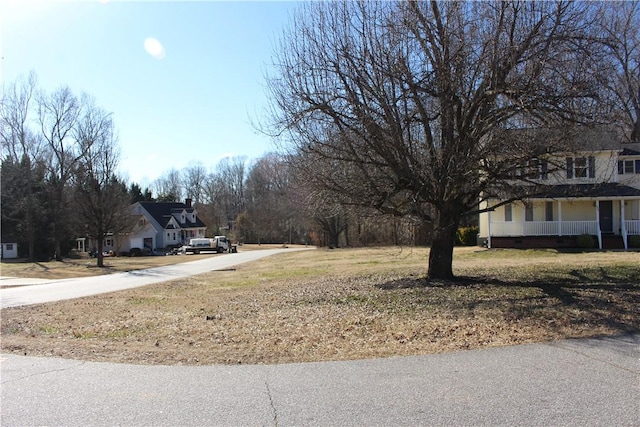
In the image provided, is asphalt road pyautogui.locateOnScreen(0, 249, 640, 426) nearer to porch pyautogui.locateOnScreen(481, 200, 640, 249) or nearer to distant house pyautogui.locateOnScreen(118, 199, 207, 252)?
porch pyautogui.locateOnScreen(481, 200, 640, 249)

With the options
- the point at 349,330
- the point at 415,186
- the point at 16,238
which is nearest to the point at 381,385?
the point at 349,330

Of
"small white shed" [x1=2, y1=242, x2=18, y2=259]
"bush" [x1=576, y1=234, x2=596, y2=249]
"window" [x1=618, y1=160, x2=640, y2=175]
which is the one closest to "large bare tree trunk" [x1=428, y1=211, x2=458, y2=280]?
"bush" [x1=576, y1=234, x2=596, y2=249]

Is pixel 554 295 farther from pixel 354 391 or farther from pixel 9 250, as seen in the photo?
pixel 9 250

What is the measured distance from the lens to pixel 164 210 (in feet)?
244

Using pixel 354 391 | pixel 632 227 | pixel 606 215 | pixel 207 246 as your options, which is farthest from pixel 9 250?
pixel 354 391

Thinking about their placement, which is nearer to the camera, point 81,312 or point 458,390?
point 458,390

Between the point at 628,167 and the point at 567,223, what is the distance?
18.8 feet

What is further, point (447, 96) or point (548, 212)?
point (548, 212)

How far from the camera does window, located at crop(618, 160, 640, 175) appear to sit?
29672mm

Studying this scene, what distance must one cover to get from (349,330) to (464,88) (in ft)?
20.5

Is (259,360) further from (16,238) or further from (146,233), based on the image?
(146,233)

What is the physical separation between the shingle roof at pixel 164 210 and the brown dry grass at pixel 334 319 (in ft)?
189

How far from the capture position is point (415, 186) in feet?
Answer: 40.2

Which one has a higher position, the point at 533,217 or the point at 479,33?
the point at 479,33
